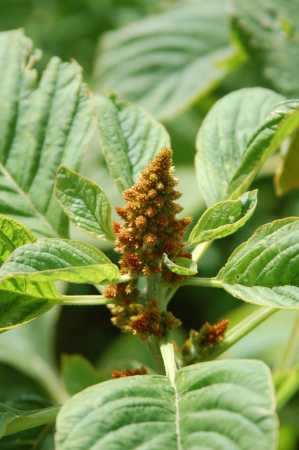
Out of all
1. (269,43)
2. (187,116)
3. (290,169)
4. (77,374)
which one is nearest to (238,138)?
(290,169)

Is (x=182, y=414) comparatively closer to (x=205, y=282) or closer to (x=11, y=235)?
(x=205, y=282)

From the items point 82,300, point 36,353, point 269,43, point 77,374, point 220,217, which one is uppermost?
point 269,43

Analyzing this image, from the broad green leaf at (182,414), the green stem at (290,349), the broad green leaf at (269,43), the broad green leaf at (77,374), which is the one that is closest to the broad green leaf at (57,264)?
the broad green leaf at (182,414)

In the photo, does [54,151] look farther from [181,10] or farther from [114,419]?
[181,10]

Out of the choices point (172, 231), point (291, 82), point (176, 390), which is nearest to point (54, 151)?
point (172, 231)

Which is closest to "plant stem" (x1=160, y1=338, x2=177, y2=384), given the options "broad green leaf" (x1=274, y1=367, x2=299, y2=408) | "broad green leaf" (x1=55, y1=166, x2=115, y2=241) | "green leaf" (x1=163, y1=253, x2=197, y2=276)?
"green leaf" (x1=163, y1=253, x2=197, y2=276)

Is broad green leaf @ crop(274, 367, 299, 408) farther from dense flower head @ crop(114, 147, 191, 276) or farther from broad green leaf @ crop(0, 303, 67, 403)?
broad green leaf @ crop(0, 303, 67, 403)

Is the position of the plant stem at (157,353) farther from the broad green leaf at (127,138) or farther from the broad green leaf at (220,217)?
the broad green leaf at (127,138)
